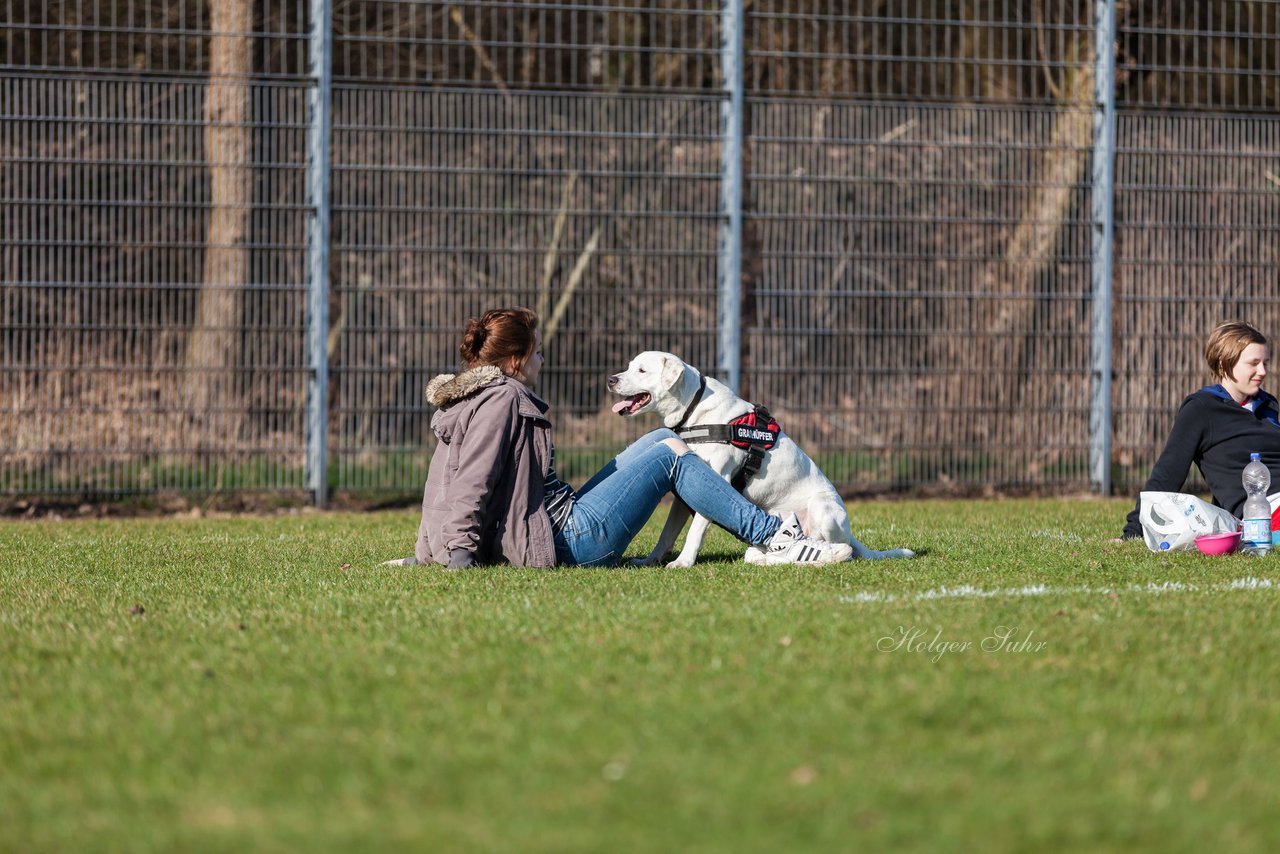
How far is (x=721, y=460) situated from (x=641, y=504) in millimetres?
488

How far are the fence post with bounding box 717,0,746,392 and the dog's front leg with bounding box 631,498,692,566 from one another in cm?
449

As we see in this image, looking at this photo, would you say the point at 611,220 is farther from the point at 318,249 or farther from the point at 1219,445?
the point at 1219,445

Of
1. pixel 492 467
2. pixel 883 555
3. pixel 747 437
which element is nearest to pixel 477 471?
pixel 492 467

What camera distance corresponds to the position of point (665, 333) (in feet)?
38.4

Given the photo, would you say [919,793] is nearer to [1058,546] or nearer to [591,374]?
[1058,546]

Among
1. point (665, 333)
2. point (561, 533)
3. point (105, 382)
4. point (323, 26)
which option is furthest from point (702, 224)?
point (561, 533)

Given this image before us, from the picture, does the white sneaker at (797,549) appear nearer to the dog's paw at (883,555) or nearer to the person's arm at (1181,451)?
the dog's paw at (883,555)

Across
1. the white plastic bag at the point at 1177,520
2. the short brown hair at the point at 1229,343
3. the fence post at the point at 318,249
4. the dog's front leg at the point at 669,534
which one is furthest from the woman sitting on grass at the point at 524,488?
the fence post at the point at 318,249

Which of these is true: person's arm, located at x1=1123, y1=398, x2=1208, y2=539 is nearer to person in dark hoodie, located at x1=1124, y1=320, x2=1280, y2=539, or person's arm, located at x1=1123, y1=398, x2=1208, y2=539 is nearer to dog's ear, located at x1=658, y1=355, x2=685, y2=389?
person in dark hoodie, located at x1=1124, y1=320, x2=1280, y2=539

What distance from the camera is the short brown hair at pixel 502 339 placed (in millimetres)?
6648

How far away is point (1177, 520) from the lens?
23.3 ft

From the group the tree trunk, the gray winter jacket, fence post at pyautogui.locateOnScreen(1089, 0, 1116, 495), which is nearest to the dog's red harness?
the gray winter jacket

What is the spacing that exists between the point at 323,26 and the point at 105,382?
310 cm

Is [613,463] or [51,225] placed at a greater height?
[51,225]
